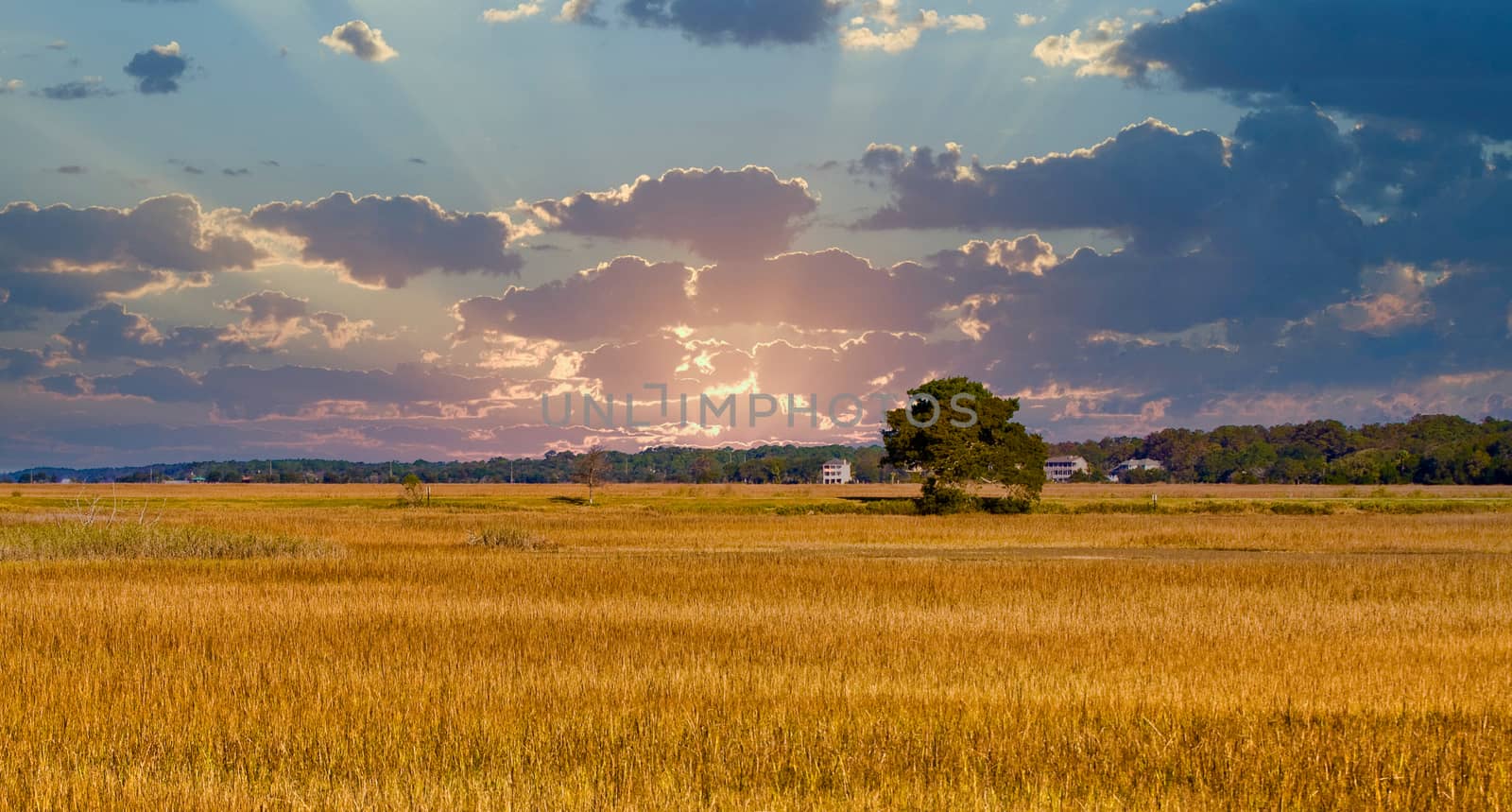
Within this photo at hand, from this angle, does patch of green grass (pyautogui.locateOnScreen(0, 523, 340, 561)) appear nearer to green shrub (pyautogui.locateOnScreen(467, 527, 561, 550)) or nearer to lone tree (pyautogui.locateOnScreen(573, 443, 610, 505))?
green shrub (pyautogui.locateOnScreen(467, 527, 561, 550))

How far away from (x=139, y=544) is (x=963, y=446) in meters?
53.9

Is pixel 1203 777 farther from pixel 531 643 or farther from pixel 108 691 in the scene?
pixel 108 691

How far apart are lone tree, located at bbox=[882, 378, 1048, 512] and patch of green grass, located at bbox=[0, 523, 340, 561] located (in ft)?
154

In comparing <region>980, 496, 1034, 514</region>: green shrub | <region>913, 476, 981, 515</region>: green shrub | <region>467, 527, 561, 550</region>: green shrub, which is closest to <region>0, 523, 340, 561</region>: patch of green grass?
<region>467, 527, 561, 550</region>: green shrub

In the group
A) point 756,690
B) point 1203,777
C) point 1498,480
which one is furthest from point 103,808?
point 1498,480

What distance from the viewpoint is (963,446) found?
267 ft

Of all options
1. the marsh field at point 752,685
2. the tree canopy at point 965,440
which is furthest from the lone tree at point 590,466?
the marsh field at point 752,685

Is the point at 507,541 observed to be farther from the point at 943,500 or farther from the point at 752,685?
the point at 943,500

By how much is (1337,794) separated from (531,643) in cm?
1198

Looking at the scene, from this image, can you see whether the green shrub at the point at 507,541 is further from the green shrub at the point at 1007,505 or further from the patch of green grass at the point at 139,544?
the green shrub at the point at 1007,505

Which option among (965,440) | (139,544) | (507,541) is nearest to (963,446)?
(965,440)

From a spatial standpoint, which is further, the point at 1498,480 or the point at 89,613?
the point at 1498,480

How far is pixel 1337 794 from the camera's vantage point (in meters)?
10.4

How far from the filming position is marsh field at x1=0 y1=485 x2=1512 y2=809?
1059 cm
